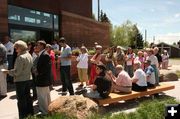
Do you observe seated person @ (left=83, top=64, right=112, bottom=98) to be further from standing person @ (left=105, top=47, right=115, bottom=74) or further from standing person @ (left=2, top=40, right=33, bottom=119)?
standing person @ (left=105, top=47, right=115, bottom=74)

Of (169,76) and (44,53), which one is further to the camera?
(169,76)

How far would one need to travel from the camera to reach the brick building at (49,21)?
17031 mm

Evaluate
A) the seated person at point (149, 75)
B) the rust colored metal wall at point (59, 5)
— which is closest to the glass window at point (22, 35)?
the rust colored metal wall at point (59, 5)

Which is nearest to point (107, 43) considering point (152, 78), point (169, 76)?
point (169, 76)

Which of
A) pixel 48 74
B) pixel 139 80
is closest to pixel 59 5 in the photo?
pixel 139 80

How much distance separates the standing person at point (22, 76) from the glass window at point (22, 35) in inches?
340

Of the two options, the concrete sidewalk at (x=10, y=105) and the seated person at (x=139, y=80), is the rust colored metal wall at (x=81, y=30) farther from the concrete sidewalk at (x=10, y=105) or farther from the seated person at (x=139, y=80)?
the seated person at (x=139, y=80)

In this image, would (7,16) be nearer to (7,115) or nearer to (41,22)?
(41,22)

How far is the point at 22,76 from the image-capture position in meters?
8.61

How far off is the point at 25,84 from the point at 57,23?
13.5m

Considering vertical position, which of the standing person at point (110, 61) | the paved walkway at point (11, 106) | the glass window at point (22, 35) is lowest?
the paved walkway at point (11, 106)

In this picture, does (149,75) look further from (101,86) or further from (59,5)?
(59,5)

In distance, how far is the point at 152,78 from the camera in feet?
39.8

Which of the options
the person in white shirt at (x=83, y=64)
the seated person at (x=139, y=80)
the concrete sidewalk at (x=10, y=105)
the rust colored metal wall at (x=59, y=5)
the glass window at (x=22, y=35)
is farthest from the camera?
the rust colored metal wall at (x=59, y=5)
